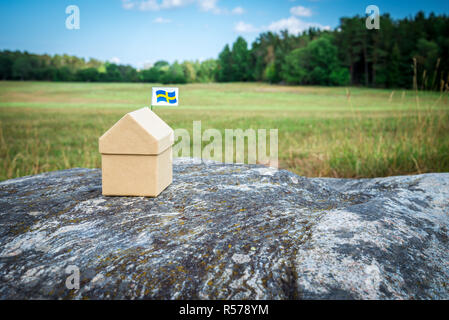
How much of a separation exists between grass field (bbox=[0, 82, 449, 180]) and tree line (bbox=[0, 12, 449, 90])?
1.79 m

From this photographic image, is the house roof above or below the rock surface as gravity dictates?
above

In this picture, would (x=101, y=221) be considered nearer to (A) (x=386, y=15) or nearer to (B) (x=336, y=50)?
(B) (x=336, y=50)

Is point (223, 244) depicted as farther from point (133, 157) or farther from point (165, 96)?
point (165, 96)

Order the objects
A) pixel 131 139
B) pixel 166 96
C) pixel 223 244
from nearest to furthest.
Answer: pixel 223 244
pixel 131 139
pixel 166 96

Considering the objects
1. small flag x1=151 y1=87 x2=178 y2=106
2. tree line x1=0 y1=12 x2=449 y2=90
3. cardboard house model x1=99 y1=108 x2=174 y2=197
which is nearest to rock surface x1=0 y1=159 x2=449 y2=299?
cardboard house model x1=99 y1=108 x2=174 y2=197

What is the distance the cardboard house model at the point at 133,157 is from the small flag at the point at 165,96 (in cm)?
24

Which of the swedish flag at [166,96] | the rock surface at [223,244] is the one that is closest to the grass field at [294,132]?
the swedish flag at [166,96]

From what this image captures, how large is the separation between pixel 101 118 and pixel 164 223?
11.3 meters

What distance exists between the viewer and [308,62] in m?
32.0

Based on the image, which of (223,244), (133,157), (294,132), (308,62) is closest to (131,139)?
(133,157)

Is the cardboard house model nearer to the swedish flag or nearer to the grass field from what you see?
the swedish flag

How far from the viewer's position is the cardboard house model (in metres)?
1.79

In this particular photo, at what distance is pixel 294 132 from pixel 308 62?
24588 millimetres

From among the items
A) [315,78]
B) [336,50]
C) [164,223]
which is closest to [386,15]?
[336,50]
